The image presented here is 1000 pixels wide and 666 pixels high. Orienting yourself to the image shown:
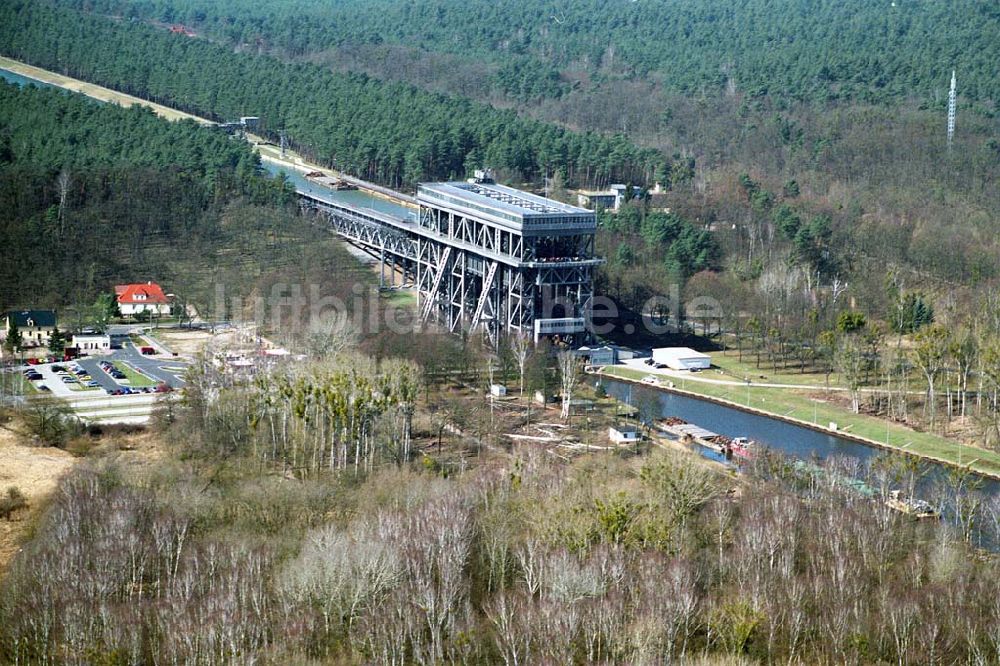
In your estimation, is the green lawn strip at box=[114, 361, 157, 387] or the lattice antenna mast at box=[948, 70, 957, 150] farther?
the lattice antenna mast at box=[948, 70, 957, 150]

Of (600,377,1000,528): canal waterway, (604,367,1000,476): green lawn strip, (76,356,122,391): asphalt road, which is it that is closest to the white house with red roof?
(76,356,122,391): asphalt road

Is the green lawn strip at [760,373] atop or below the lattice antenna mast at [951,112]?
below

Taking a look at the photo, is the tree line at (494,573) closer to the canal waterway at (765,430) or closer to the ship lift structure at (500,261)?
the canal waterway at (765,430)

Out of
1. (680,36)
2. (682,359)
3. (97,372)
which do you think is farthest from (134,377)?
(680,36)

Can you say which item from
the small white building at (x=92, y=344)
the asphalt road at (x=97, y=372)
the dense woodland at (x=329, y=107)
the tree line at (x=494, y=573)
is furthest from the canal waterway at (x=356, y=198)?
the tree line at (x=494, y=573)

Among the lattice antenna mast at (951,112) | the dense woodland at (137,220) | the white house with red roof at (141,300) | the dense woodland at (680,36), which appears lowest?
the white house with red roof at (141,300)

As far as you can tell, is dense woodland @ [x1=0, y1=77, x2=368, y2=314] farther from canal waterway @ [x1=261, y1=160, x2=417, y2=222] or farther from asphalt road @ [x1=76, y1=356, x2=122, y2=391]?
asphalt road @ [x1=76, y1=356, x2=122, y2=391]
